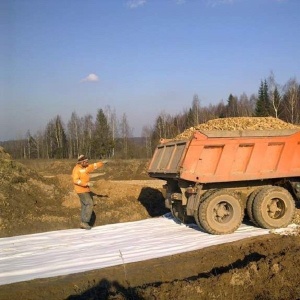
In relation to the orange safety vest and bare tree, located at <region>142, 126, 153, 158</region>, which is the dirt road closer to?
the orange safety vest

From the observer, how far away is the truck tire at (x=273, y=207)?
8.73 m

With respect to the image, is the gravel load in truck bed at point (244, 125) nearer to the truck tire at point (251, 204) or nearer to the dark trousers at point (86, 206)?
the truck tire at point (251, 204)

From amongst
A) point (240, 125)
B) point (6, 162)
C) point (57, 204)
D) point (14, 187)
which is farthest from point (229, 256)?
point (6, 162)

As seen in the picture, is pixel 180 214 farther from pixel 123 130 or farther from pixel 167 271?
pixel 123 130

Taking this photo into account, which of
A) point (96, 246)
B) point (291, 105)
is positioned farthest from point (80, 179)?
point (291, 105)

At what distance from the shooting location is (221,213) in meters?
8.64

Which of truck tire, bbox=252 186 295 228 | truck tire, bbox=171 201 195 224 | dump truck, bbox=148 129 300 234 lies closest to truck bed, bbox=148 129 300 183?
dump truck, bbox=148 129 300 234

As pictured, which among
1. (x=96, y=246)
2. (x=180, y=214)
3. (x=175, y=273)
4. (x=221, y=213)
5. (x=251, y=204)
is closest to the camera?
(x=175, y=273)

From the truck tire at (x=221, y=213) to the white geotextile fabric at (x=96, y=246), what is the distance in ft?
0.60

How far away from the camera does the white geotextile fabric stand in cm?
667

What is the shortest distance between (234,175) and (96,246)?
3.16 meters

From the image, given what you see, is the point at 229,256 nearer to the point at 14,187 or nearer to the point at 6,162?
the point at 14,187

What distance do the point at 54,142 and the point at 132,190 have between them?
1785 inches

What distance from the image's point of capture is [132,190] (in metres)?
13.9
